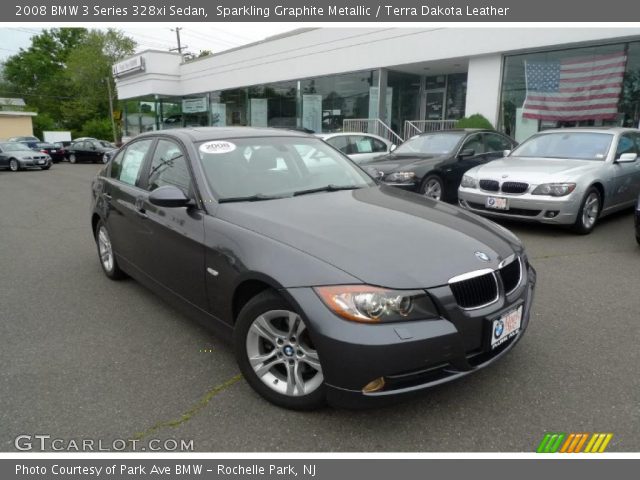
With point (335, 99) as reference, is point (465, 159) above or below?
below

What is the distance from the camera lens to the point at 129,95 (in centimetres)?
3281

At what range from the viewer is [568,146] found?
25.3ft

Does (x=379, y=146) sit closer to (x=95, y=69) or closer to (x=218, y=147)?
(x=218, y=147)

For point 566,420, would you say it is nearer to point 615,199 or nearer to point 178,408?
point 178,408

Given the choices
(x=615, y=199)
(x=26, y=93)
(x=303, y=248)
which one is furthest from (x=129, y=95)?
(x=26, y=93)

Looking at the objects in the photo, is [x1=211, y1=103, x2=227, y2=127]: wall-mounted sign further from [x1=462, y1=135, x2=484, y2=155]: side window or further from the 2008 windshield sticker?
the 2008 windshield sticker

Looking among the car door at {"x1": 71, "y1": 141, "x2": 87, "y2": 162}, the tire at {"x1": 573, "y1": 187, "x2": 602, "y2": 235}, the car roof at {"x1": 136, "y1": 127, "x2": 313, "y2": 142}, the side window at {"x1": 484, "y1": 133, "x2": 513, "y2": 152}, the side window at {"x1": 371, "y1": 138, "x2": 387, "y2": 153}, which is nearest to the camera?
the car roof at {"x1": 136, "y1": 127, "x2": 313, "y2": 142}

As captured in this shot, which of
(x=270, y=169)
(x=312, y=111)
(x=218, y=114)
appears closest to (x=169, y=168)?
(x=270, y=169)

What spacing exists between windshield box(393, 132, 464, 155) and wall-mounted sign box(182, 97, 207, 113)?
822 inches

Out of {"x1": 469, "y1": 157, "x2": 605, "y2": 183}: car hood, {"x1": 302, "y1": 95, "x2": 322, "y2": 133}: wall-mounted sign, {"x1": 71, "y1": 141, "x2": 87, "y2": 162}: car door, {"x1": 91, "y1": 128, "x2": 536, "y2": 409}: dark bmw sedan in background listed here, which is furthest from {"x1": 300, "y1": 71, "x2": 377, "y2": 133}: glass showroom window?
{"x1": 91, "y1": 128, "x2": 536, "y2": 409}: dark bmw sedan in background

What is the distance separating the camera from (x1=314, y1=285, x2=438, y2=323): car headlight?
92.0 inches

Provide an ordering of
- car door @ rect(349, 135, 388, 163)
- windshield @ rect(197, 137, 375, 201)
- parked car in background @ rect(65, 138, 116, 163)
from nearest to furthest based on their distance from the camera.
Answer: windshield @ rect(197, 137, 375, 201), car door @ rect(349, 135, 388, 163), parked car in background @ rect(65, 138, 116, 163)

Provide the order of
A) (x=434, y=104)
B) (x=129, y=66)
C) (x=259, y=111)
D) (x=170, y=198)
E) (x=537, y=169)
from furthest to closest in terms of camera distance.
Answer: (x=129, y=66) < (x=259, y=111) < (x=434, y=104) < (x=537, y=169) < (x=170, y=198)

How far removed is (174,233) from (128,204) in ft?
3.45
